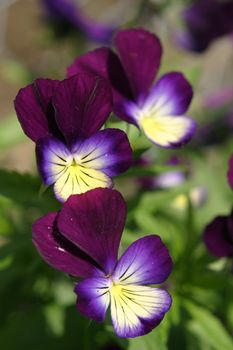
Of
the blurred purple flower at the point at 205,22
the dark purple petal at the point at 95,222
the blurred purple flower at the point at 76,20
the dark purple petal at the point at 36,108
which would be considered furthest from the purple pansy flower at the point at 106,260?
the blurred purple flower at the point at 76,20

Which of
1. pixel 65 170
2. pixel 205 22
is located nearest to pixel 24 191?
pixel 65 170

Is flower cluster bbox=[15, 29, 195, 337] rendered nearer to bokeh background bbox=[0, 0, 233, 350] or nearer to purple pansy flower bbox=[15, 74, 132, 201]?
purple pansy flower bbox=[15, 74, 132, 201]

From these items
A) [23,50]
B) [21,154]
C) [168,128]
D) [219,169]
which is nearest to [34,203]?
[168,128]

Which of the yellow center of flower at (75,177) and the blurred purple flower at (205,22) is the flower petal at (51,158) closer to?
the yellow center of flower at (75,177)

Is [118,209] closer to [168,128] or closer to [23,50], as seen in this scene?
[168,128]

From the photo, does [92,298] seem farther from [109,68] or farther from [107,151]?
[109,68]

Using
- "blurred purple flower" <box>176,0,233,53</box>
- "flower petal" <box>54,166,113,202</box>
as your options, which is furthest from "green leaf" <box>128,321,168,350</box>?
"blurred purple flower" <box>176,0,233,53</box>
